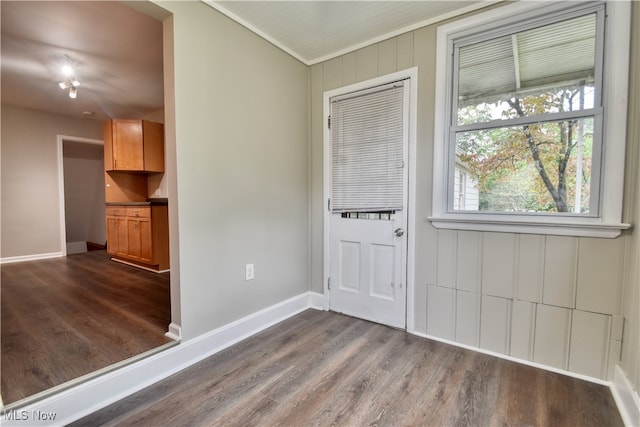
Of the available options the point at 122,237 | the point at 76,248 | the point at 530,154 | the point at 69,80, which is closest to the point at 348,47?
the point at 530,154

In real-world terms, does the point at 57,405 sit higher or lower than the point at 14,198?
lower

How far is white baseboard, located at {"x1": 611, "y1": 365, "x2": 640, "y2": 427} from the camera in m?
1.36

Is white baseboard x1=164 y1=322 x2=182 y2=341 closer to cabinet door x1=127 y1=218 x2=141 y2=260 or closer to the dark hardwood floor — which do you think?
the dark hardwood floor

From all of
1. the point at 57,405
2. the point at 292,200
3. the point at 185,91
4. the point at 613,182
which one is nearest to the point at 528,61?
the point at 613,182

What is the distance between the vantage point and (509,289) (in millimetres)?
1965

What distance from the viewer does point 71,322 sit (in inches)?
89.0

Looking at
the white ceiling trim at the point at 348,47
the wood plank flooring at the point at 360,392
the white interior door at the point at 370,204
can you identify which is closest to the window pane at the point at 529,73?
the white ceiling trim at the point at 348,47

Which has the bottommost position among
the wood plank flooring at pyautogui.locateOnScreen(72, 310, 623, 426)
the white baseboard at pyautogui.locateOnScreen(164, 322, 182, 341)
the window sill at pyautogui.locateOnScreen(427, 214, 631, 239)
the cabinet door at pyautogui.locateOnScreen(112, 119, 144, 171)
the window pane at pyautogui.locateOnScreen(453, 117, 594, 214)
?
the wood plank flooring at pyautogui.locateOnScreen(72, 310, 623, 426)

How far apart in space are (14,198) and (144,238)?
234cm

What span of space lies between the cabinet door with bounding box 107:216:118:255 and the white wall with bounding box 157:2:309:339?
3506 mm

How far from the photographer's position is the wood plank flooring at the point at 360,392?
56.3 inches

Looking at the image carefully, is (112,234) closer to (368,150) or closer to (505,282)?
(368,150)

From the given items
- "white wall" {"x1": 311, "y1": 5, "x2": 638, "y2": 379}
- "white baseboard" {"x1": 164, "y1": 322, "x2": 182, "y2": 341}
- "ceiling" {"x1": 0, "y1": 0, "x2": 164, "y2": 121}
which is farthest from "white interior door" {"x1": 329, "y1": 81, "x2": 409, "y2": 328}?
"ceiling" {"x1": 0, "y1": 0, "x2": 164, "y2": 121}

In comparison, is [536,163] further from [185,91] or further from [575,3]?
[185,91]
